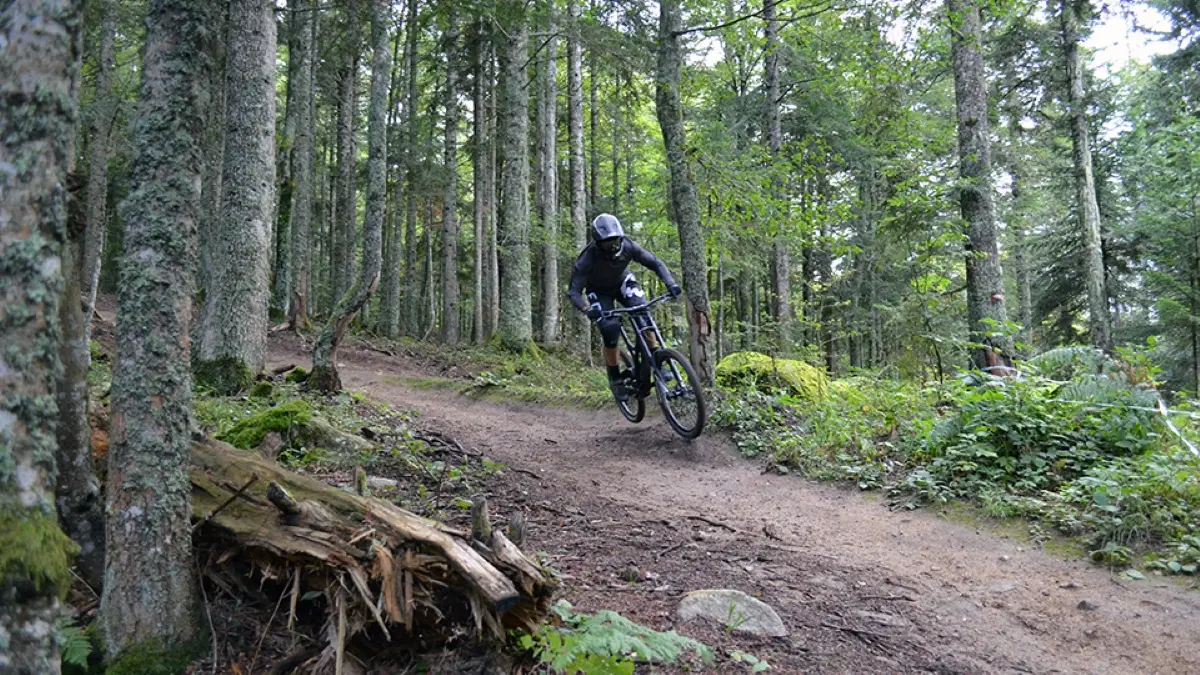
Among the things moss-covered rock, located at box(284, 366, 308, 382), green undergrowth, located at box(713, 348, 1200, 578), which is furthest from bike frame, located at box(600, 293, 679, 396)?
moss-covered rock, located at box(284, 366, 308, 382)

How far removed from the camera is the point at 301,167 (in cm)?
1725

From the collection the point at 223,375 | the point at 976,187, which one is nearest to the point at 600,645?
the point at 223,375

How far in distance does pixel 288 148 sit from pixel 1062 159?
2430cm

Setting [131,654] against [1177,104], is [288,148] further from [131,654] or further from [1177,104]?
[1177,104]

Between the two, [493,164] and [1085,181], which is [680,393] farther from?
[493,164]

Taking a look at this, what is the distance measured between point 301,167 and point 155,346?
16878 mm

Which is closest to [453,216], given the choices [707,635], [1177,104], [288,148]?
[288,148]

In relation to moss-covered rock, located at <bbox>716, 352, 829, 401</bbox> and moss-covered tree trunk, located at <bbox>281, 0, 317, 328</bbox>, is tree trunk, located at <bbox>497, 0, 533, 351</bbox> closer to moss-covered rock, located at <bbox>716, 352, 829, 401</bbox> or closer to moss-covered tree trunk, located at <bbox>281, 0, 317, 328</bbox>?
moss-covered tree trunk, located at <bbox>281, 0, 317, 328</bbox>

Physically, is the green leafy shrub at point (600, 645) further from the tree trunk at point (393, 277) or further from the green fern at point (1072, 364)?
the tree trunk at point (393, 277)

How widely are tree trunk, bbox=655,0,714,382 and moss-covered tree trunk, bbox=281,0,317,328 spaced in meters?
10.8

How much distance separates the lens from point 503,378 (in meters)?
12.1

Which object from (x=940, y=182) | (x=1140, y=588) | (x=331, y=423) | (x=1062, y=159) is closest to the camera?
(x=1140, y=588)

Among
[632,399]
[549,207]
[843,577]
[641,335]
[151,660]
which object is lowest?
[843,577]

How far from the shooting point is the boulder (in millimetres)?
2996
